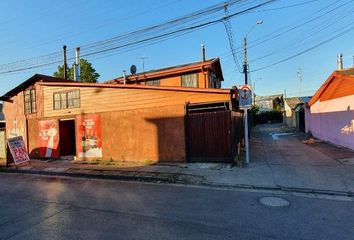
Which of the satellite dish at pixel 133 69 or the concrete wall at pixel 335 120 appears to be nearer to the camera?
the concrete wall at pixel 335 120

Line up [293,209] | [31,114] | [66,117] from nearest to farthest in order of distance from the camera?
[293,209], [66,117], [31,114]

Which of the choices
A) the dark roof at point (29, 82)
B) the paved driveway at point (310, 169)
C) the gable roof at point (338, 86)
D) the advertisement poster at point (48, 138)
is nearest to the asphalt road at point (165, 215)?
the paved driveway at point (310, 169)

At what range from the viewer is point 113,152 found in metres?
14.8

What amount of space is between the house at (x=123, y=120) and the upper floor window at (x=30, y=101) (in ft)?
0.19

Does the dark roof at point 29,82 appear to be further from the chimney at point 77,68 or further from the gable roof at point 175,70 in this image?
the chimney at point 77,68

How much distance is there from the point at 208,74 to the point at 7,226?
15145 millimetres

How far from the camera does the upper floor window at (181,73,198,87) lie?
19531 millimetres

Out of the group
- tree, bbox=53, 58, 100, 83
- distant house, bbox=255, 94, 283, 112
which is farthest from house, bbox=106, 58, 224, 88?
distant house, bbox=255, 94, 283, 112

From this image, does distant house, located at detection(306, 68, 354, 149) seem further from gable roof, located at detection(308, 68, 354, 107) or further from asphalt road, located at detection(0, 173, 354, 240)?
asphalt road, located at detection(0, 173, 354, 240)

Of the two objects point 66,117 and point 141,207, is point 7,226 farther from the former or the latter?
point 66,117

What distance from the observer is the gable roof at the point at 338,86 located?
51.6 ft

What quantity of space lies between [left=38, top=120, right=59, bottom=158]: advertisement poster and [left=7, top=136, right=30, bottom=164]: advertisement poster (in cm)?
150

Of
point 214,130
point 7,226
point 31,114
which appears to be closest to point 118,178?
point 214,130

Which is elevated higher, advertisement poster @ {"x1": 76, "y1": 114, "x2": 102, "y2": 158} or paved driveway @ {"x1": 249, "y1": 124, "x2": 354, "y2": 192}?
advertisement poster @ {"x1": 76, "y1": 114, "x2": 102, "y2": 158}
